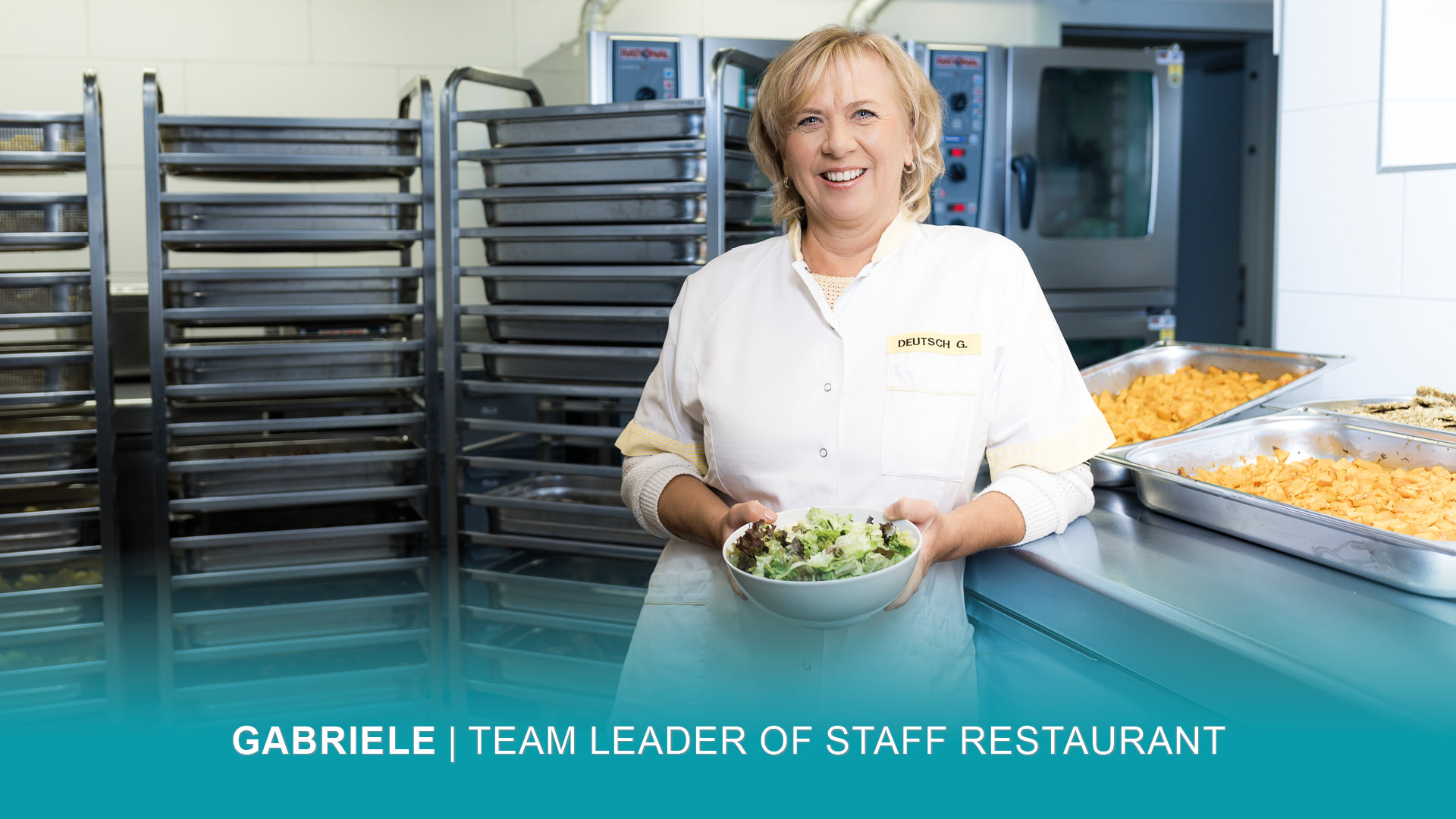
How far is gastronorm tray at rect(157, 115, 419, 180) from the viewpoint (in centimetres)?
291

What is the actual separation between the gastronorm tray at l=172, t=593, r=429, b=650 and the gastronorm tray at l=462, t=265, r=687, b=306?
92 cm

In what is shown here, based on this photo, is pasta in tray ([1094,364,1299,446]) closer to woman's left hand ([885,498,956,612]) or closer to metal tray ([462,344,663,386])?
woman's left hand ([885,498,956,612])

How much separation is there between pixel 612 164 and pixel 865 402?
1.62 meters

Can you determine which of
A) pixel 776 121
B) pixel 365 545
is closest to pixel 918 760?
pixel 776 121

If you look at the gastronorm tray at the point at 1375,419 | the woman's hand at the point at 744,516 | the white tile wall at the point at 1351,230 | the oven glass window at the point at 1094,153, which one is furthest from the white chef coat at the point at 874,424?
the oven glass window at the point at 1094,153

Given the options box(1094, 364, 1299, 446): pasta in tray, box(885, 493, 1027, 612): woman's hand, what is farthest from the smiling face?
box(1094, 364, 1299, 446): pasta in tray

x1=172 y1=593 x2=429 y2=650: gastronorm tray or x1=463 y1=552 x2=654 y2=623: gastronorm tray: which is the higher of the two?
x1=463 y1=552 x2=654 y2=623: gastronorm tray

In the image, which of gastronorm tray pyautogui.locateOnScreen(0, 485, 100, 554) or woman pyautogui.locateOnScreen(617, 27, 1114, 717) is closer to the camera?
woman pyautogui.locateOnScreen(617, 27, 1114, 717)

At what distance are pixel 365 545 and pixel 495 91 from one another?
1963 mm

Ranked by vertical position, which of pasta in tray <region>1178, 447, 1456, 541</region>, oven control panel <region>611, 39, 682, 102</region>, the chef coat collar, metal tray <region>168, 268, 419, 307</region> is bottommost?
pasta in tray <region>1178, 447, 1456, 541</region>

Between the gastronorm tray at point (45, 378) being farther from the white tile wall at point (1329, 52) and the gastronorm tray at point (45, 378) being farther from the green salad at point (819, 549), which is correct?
the white tile wall at point (1329, 52)

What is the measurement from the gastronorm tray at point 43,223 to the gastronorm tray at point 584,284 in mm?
1047

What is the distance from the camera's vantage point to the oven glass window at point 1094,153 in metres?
3.87

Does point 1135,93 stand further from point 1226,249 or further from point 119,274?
point 119,274
